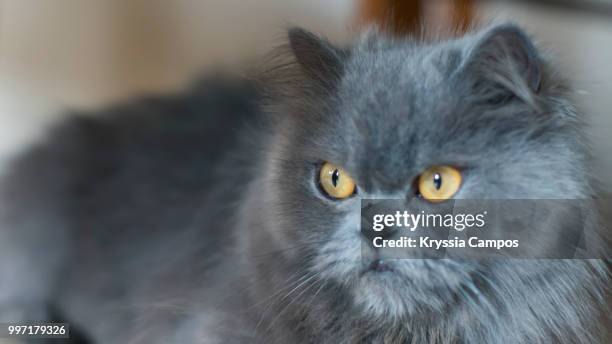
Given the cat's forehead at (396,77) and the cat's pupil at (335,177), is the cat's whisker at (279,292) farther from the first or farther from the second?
the cat's forehead at (396,77)

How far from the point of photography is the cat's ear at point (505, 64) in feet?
3.01

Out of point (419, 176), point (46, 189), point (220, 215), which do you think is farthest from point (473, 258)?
point (46, 189)

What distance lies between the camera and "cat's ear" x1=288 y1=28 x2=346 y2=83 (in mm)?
1080

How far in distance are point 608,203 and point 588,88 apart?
8.0 inches

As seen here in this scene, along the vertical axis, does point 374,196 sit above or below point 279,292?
above

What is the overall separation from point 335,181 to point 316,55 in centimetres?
24

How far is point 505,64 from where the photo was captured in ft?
3.03

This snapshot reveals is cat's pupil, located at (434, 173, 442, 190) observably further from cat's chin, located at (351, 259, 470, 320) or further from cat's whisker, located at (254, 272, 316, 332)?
cat's whisker, located at (254, 272, 316, 332)

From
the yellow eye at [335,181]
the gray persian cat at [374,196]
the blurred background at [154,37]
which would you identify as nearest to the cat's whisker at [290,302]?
the gray persian cat at [374,196]

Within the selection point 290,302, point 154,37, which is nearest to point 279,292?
point 290,302

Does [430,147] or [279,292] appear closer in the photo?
[430,147]

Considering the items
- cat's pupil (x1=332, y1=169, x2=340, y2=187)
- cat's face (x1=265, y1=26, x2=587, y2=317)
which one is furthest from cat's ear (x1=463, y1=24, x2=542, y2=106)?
cat's pupil (x1=332, y1=169, x2=340, y2=187)

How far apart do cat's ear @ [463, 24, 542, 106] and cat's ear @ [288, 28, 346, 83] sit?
0.22m

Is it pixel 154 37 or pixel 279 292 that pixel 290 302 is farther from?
pixel 154 37
